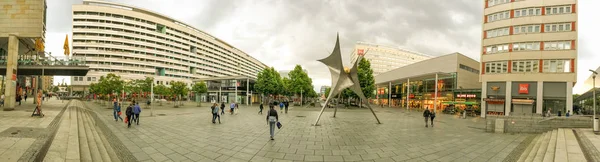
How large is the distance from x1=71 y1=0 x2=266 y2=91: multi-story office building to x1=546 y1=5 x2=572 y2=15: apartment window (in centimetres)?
9022

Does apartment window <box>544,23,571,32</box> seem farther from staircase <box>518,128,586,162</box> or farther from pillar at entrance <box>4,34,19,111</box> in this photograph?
pillar at entrance <box>4,34,19,111</box>

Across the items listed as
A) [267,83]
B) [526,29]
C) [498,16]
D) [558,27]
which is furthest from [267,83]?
[558,27]

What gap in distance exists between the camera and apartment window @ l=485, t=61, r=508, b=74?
106 feet

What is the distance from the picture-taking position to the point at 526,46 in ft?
100

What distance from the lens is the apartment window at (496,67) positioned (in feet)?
106

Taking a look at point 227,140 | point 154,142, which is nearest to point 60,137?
point 154,142

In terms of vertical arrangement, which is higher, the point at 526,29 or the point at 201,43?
the point at 201,43

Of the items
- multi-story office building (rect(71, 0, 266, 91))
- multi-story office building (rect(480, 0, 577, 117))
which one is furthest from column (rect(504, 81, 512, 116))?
multi-story office building (rect(71, 0, 266, 91))

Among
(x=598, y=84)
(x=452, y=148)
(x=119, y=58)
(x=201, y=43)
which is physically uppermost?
(x=201, y=43)

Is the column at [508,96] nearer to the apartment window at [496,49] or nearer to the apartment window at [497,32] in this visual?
the apartment window at [496,49]

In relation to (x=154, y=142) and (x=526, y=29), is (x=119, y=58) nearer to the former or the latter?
(x=154, y=142)

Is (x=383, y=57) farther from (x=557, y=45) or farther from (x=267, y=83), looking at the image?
(x=557, y=45)

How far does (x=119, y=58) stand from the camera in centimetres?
7000

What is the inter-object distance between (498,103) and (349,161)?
3725 centimetres
